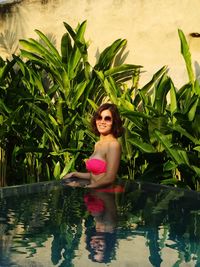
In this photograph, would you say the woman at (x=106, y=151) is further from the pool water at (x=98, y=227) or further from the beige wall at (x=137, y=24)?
the beige wall at (x=137, y=24)

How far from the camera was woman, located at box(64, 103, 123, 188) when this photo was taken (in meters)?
3.60

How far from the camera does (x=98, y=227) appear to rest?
254 centimetres

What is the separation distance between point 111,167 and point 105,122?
0.32m

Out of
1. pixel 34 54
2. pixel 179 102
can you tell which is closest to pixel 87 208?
pixel 179 102

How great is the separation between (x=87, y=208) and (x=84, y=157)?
9.17 ft

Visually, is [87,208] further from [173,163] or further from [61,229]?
[173,163]

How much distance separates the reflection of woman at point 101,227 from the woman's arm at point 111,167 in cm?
12

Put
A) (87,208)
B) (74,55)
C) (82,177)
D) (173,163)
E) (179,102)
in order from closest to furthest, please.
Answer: (87,208)
(82,177)
(173,163)
(179,102)
(74,55)

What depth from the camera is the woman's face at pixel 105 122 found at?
3.70 m

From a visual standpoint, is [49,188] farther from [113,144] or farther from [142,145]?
[142,145]

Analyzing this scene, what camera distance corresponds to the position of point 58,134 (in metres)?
5.91

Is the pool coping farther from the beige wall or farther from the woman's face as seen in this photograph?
the beige wall

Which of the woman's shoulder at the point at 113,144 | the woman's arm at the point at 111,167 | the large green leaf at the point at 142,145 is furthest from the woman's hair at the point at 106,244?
the large green leaf at the point at 142,145

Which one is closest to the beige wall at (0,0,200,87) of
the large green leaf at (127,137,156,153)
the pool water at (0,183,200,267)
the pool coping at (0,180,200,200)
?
the large green leaf at (127,137,156,153)
